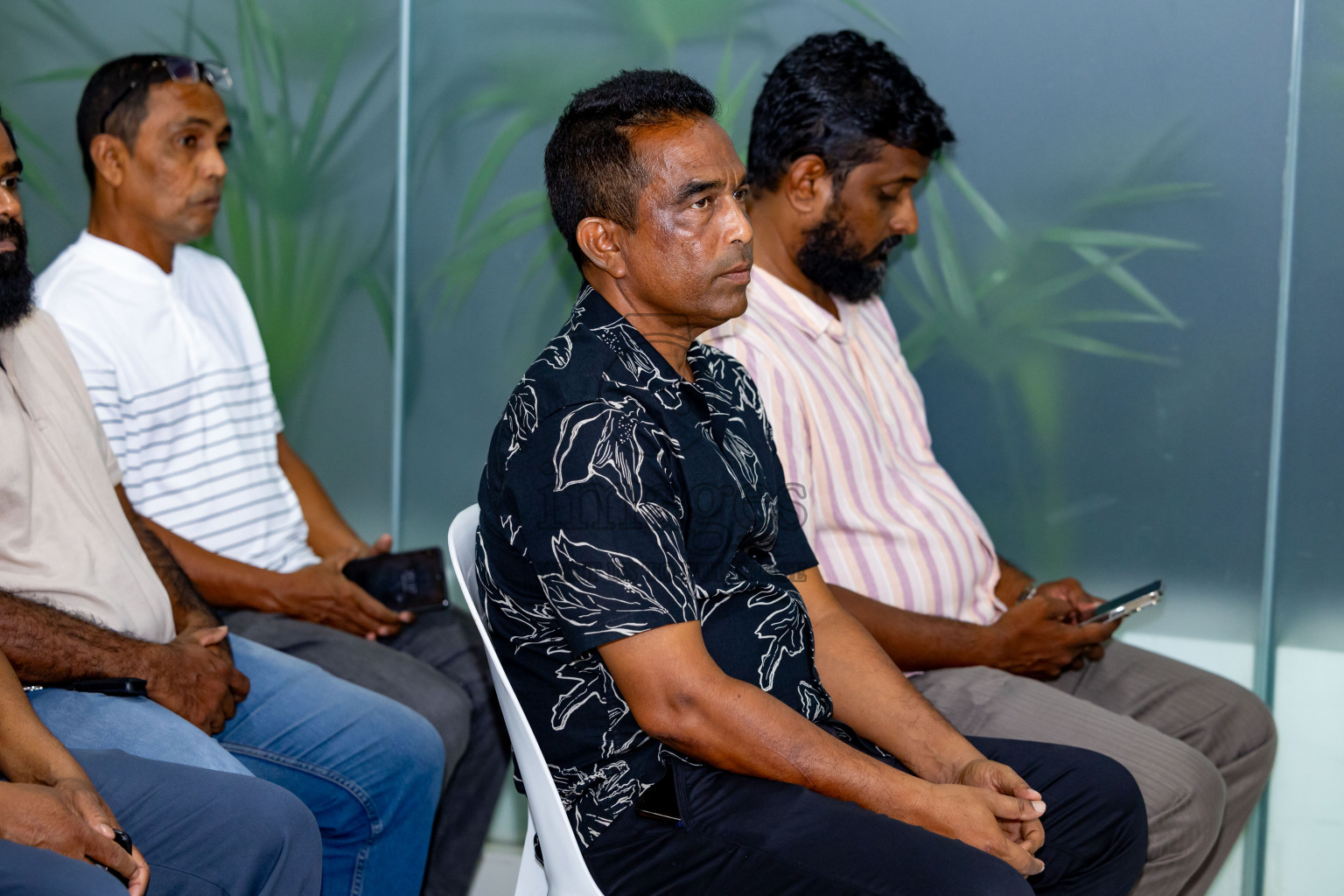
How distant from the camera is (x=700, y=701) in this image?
1561 mm

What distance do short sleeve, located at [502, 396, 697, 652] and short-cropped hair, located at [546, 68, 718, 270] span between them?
35 cm

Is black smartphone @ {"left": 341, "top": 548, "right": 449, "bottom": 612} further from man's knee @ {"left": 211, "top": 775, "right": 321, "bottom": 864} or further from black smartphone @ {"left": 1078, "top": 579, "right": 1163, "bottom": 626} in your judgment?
black smartphone @ {"left": 1078, "top": 579, "right": 1163, "bottom": 626}

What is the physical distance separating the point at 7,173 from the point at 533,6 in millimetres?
1346

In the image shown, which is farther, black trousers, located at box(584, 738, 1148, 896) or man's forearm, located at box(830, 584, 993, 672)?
man's forearm, located at box(830, 584, 993, 672)

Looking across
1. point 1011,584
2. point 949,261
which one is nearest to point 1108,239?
point 949,261

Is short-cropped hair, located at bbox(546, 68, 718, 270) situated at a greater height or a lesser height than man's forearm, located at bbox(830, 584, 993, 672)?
greater

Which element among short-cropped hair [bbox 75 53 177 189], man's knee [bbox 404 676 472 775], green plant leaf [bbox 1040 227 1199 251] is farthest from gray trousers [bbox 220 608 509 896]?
green plant leaf [bbox 1040 227 1199 251]

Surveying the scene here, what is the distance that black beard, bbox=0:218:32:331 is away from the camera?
209 cm

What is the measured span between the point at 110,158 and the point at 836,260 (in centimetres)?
163

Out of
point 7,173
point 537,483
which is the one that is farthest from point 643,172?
point 7,173

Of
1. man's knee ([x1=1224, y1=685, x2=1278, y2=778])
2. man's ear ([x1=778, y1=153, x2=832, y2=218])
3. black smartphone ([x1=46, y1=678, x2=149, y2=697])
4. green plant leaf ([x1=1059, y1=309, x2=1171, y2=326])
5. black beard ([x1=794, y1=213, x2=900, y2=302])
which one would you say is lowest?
man's knee ([x1=1224, y1=685, x2=1278, y2=778])

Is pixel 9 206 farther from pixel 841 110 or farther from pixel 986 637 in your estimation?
pixel 986 637

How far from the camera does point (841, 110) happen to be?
247cm

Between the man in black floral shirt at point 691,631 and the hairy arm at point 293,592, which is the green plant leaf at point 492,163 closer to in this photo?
the hairy arm at point 293,592
